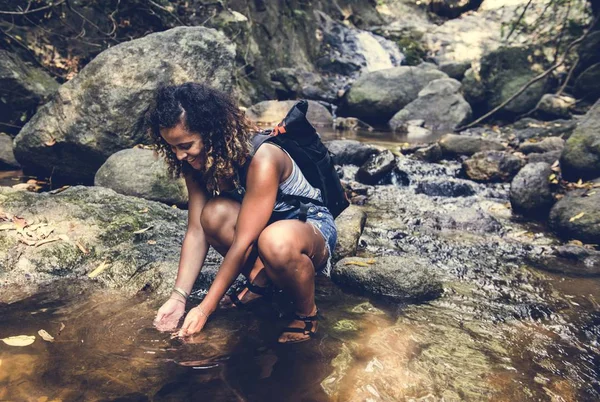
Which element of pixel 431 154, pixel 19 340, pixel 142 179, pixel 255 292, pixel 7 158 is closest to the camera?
pixel 19 340

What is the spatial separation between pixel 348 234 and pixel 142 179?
7.16 ft

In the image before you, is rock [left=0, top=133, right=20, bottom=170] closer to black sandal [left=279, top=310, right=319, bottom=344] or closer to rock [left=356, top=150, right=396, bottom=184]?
rock [left=356, top=150, right=396, bottom=184]

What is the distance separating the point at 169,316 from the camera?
2531 millimetres

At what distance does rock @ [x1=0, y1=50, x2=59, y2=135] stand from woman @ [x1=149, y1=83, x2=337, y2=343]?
5322mm

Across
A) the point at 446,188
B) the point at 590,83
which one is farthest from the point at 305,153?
the point at 590,83

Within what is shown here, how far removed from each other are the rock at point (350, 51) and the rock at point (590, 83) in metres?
7.05

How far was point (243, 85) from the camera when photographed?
41.5 feet

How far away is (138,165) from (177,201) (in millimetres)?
540

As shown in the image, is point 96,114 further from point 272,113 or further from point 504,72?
point 504,72

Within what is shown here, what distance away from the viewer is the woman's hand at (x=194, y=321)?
2385 mm

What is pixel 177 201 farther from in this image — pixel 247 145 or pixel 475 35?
pixel 475 35

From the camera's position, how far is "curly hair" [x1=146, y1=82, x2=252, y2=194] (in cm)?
226

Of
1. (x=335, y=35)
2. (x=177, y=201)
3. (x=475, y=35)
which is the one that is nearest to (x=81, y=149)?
(x=177, y=201)

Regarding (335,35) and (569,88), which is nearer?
(569,88)
